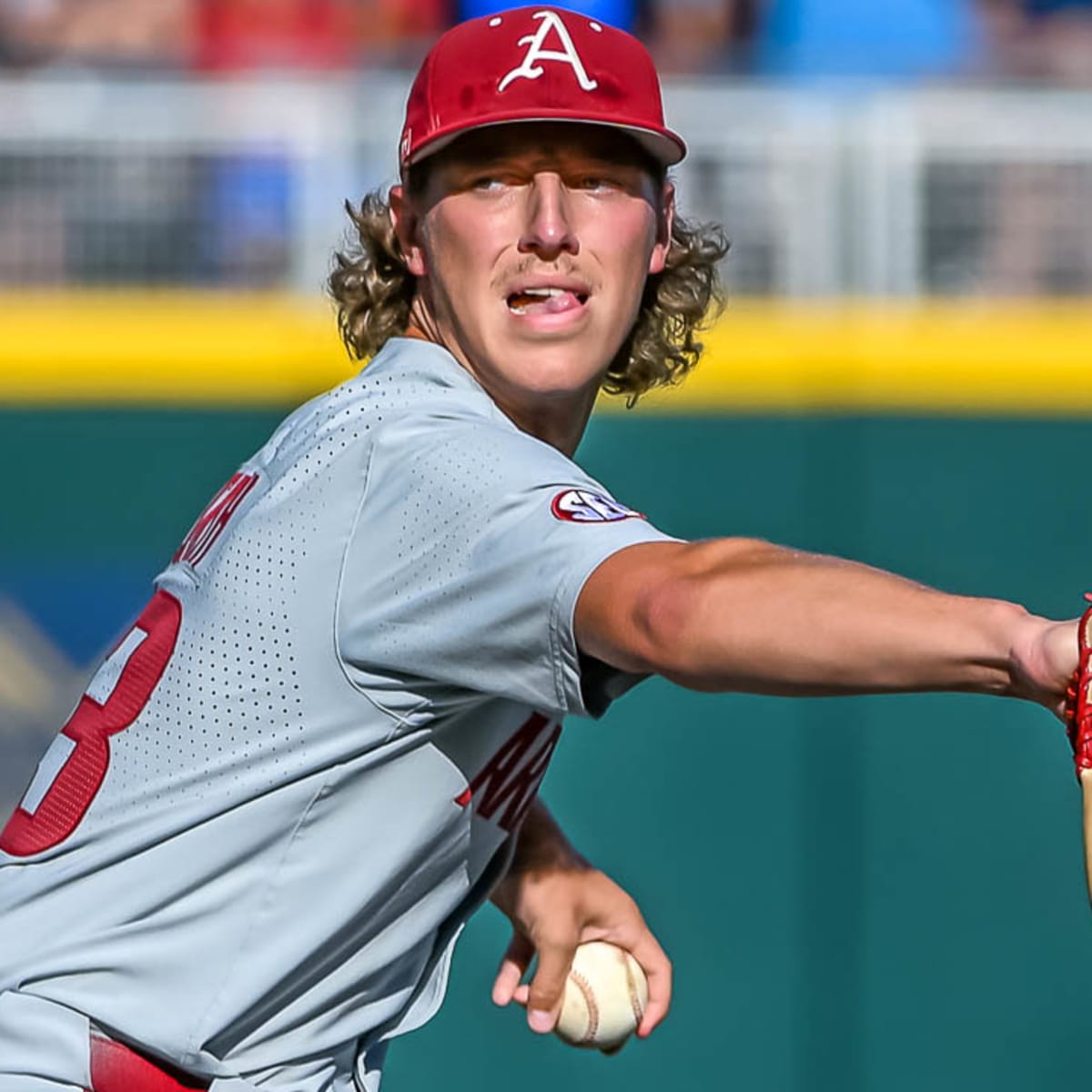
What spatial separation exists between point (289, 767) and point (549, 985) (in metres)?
0.75

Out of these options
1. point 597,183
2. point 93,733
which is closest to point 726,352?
point 597,183

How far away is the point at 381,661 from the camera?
83.0 inches

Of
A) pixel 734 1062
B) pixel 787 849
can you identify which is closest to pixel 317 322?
pixel 787 849

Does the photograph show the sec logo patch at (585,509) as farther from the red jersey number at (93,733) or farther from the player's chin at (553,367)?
the red jersey number at (93,733)

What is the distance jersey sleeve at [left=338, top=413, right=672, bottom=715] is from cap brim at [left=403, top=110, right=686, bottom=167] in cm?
45

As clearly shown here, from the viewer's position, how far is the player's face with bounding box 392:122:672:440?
7.84 feet

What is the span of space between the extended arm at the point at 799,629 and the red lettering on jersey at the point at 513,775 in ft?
1.75

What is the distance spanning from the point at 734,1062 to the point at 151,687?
3270mm

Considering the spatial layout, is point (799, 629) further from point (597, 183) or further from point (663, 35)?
point (663, 35)

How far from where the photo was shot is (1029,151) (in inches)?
214

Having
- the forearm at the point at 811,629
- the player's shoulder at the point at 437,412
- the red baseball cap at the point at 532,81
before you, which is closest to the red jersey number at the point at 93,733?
the player's shoulder at the point at 437,412

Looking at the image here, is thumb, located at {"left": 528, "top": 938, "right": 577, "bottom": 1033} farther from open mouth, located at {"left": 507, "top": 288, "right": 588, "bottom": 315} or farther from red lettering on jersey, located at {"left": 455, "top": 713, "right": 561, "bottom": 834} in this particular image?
open mouth, located at {"left": 507, "top": 288, "right": 588, "bottom": 315}

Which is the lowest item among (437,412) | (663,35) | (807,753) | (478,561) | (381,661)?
(807,753)

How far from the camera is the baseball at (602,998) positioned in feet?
9.38
